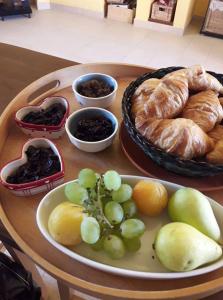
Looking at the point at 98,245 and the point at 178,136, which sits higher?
the point at 178,136

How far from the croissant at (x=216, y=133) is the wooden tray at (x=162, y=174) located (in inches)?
3.6

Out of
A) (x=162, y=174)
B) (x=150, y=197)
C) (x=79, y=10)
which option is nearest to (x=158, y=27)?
(x=79, y=10)

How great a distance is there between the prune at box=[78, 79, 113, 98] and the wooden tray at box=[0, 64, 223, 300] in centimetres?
5

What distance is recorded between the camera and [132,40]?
2498 mm

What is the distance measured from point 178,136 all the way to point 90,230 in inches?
11.0

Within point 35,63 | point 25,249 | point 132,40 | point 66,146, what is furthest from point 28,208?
point 132,40

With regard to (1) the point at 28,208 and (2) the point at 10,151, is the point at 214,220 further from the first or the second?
(2) the point at 10,151

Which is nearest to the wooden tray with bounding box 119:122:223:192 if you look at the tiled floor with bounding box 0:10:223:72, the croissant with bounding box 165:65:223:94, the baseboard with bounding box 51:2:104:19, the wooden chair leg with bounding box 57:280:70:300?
the croissant with bounding box 165:65:223:94

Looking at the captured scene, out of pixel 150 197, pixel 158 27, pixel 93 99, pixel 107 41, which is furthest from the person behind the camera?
pixel 158 27

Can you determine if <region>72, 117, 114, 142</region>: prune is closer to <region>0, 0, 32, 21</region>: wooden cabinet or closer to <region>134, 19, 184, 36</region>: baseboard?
<region>134, 19, 184, 36</region>: baseboard

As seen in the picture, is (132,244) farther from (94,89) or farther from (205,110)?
(94,89)

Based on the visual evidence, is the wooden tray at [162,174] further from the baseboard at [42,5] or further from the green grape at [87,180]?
the baseboard at [42,5]

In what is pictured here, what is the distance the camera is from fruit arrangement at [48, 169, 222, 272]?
485 mm

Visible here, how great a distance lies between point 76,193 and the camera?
0.54m
